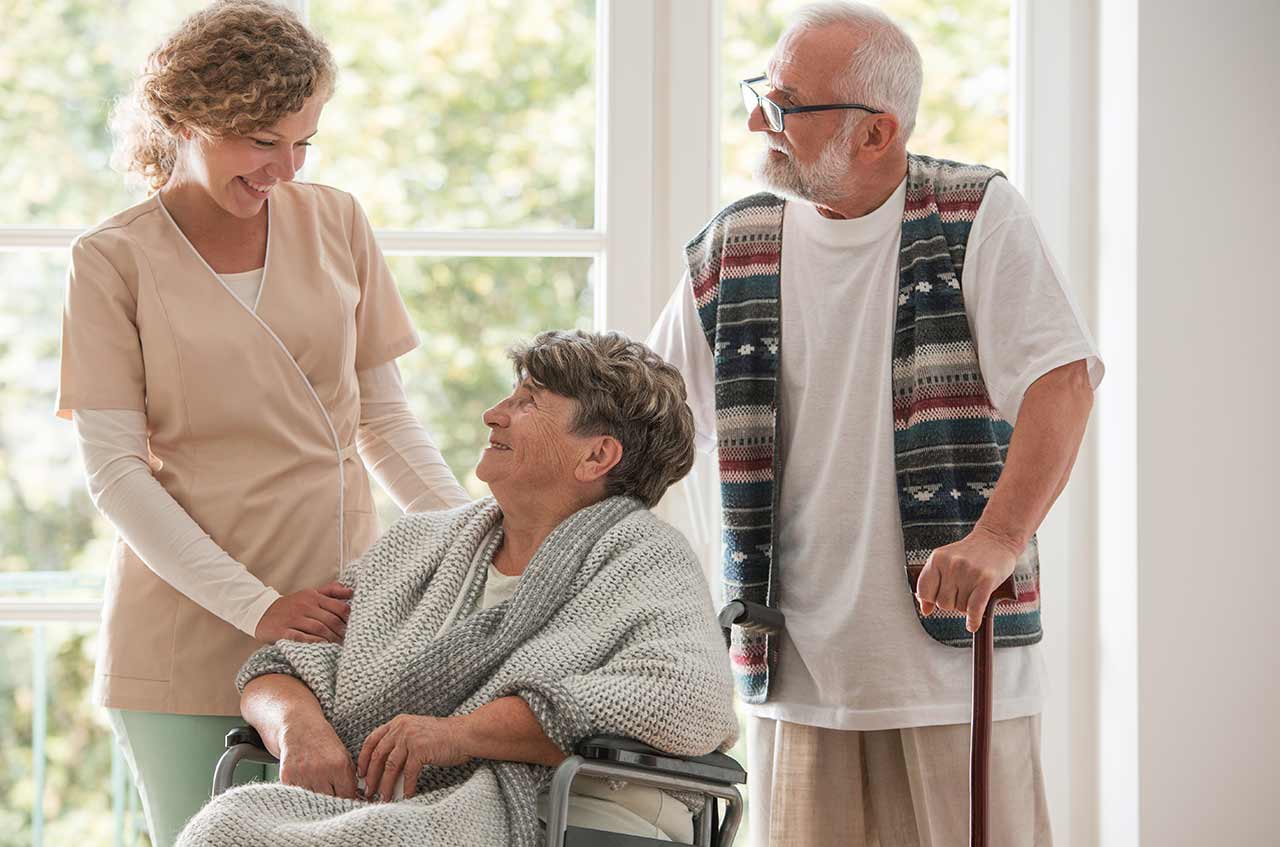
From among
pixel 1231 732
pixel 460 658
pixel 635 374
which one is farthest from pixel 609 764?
pixel 1231 732

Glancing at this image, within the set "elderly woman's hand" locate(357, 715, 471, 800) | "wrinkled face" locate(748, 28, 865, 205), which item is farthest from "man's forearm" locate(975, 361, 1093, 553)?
"elderly woman's hand" locate(357, 715, 471, 800)

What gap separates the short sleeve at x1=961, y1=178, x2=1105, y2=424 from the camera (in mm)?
1719

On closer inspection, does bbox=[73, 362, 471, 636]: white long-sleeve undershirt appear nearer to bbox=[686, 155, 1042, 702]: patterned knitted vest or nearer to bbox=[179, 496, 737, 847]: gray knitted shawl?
bbox=[179, 496, 737, 847]: gray knitted shawl

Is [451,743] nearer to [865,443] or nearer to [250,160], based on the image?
[865,443]

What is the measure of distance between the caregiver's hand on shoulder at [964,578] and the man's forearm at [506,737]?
0.51 m

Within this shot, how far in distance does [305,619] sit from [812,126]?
3.30ft

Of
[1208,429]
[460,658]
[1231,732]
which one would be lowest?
[1231,732]

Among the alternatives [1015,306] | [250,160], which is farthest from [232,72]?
[1015,306]

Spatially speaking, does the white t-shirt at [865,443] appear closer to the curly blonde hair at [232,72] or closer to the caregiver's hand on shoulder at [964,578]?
the caregiver's hand on shoulder at [964,578]

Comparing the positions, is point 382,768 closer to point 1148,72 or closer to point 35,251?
point 35,251

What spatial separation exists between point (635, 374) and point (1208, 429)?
1146mm

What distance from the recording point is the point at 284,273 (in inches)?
76.5

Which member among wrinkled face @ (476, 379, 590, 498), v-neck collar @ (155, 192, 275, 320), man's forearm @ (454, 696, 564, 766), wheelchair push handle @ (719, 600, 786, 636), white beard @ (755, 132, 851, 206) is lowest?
man's forearm @ (454, 696, 564, 766)

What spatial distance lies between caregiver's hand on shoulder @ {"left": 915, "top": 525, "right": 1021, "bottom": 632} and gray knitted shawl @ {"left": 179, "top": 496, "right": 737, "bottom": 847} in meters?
0.31
